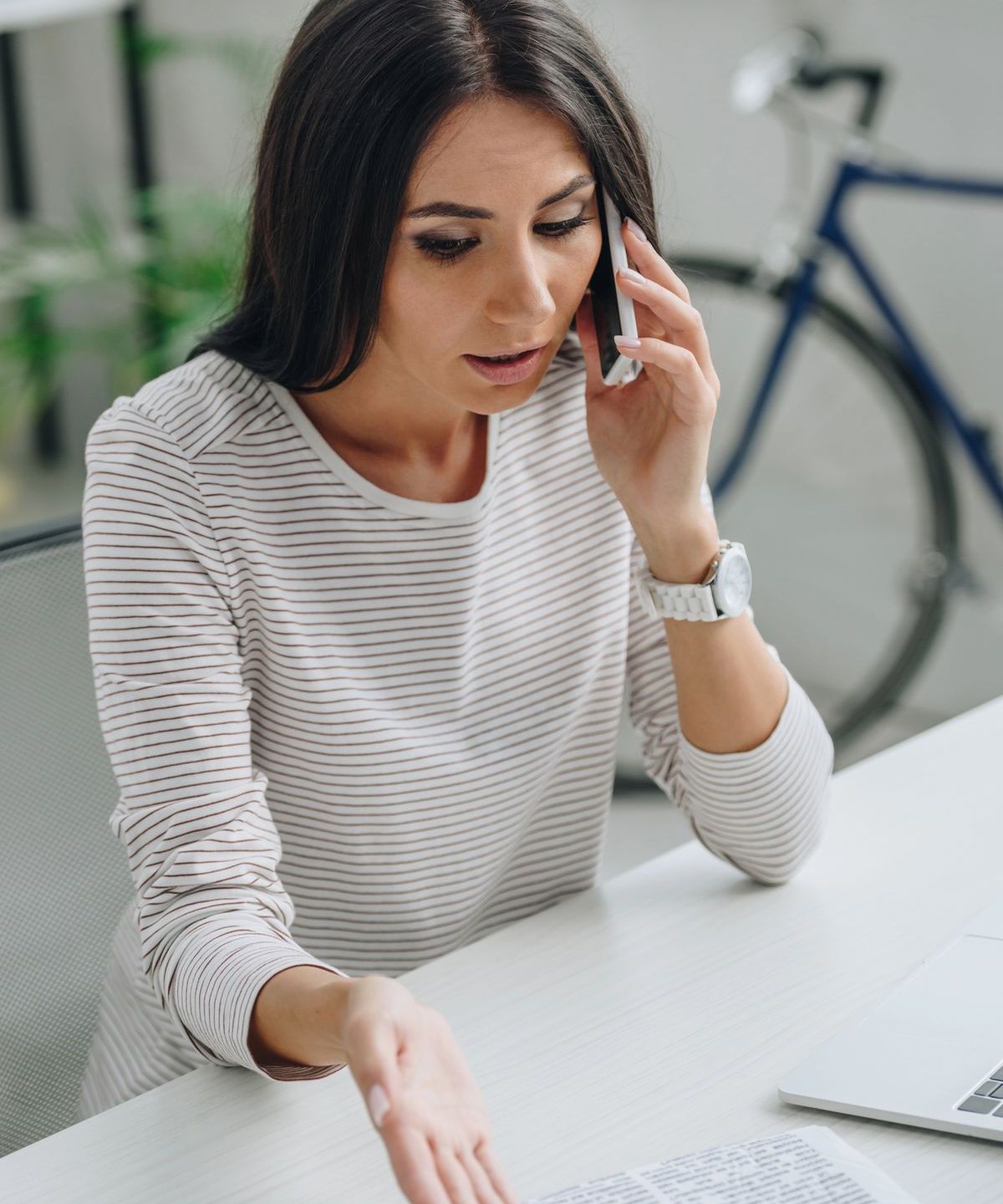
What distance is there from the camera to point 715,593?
36.8 inches

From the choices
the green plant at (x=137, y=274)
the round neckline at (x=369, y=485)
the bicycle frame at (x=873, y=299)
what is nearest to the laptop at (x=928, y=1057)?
the round neckline at (x=369, y=485)

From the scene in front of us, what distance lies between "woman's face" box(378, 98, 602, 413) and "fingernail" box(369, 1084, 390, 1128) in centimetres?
45

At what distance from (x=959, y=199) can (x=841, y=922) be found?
6.57 feet

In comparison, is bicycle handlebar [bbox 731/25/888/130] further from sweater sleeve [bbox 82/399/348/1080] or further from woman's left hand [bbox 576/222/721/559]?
sweater sleeve [bbox 82/399/348/1080]

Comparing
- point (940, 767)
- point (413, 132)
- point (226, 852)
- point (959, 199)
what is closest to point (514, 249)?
point (413, 132)

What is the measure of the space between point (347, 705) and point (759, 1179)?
0.40 metres

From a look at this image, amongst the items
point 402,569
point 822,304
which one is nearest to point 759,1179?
point 402,569

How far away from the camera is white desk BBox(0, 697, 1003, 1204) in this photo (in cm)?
67

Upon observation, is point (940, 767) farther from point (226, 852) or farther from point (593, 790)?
point (226, 852)

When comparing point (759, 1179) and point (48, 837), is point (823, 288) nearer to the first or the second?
point (48, 837)


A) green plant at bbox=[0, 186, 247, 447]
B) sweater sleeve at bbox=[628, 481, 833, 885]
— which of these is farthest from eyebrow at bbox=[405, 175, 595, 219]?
green plant at bbox=[0, 186, 247, 447]

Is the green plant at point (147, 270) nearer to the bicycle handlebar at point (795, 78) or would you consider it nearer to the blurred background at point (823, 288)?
the blurred background at point (823, 288)

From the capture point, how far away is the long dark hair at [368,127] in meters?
0.82

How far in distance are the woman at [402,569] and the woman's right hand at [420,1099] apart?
0.31ft
